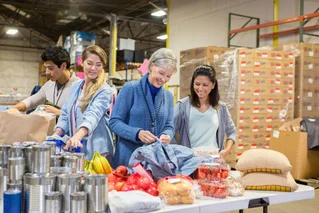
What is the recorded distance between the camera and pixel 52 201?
1.29 meters

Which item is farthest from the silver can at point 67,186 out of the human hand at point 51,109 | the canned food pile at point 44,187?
the human hand at point 51,109

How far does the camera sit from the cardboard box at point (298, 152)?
548cm

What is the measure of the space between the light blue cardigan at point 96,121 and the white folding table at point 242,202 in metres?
0.83

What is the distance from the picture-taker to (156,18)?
14.0m

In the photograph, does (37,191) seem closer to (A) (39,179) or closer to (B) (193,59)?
(A) (39,179)

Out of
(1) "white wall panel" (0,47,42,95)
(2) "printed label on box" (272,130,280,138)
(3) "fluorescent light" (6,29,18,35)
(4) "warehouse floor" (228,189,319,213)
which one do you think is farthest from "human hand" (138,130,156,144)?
(1) "white wall panel" (0,47,42,95)

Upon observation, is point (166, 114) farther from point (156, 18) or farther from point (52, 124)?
point (156, 18)

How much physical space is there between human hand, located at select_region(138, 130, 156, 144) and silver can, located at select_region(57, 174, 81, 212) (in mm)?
741

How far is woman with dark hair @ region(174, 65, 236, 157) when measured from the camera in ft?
9.00

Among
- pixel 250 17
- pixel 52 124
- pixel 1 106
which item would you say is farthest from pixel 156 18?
pixel 52 124

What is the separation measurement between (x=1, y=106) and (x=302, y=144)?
4.02 metres

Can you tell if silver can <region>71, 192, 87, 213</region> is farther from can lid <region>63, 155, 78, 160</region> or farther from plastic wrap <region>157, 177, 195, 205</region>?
plastic wrap <region>157, 177, 195, 205</region>

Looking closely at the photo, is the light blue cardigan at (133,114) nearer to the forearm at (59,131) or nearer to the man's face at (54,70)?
the forearm at (59,131)

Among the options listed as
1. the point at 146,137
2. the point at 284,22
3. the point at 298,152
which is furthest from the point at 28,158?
the point at 284,22
